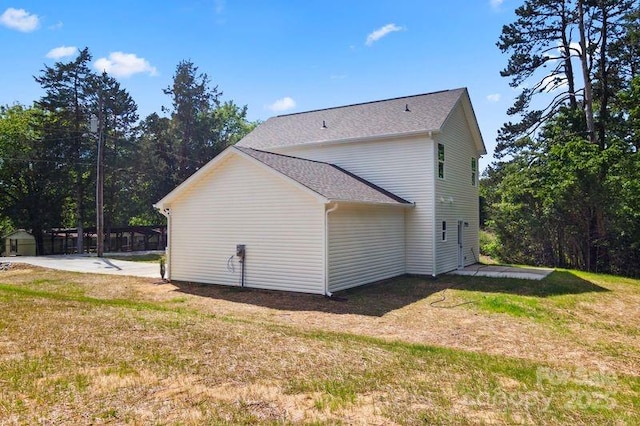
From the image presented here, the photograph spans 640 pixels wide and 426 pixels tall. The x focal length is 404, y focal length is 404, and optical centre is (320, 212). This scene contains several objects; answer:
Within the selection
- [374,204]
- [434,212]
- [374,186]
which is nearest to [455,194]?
[434,212]

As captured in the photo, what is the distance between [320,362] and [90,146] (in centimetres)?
3350

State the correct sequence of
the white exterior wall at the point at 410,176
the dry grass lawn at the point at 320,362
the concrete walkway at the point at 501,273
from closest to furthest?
the dry grass lawn at the point at 320,362 → the concrete walkway at the point at 501,273 → the white exterior wall at the point at 410,176

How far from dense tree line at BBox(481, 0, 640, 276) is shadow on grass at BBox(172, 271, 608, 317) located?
4.15m

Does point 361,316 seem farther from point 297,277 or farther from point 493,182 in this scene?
point 493,182

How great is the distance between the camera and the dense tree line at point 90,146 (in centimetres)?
3039

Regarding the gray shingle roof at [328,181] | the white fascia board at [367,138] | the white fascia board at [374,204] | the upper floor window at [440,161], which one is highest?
the white fascia board at [367,138]

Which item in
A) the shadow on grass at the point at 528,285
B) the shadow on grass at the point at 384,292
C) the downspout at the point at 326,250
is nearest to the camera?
the shadow on grass at the point at 384,292

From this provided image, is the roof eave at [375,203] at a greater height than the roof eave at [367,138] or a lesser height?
lesser

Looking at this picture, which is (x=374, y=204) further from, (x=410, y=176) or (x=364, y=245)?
(x=410, y=176)

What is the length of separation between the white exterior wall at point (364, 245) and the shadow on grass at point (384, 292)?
1.31 ft

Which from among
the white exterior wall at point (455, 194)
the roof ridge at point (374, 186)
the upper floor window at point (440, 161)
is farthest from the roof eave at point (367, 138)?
the upper floor window at point (440, 161)

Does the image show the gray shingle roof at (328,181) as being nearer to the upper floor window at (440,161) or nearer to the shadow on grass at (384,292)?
the upper floor window at (440,161)

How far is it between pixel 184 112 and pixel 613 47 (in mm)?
32325

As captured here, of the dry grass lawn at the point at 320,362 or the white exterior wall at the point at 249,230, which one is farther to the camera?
the white exterior wall at the point at 249,230
